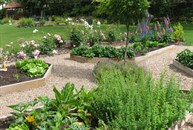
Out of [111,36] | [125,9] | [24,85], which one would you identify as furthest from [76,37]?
[24,85]

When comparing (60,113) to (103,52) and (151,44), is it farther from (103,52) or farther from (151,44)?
(151,44)

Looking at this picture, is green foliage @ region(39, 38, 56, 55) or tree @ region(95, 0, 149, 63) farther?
green foliage @ region(39, 38, 56, 55)

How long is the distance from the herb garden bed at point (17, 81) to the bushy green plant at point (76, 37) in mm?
4739

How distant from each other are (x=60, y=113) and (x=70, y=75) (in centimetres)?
453

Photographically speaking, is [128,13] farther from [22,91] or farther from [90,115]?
[90,115]

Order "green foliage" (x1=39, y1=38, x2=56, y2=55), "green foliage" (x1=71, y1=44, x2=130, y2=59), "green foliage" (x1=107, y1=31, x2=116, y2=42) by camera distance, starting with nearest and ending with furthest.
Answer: "green foliage" (x1=71, y1=44, x2=130, y2=59) < "green foliage" (x1=39, y1=38, x2=56, y2=55) < "green foliage" (x1=107, y1=31, x2=116, y2=42)

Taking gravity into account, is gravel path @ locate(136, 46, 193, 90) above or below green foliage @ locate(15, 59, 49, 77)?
below

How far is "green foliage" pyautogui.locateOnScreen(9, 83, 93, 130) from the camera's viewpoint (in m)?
3.82

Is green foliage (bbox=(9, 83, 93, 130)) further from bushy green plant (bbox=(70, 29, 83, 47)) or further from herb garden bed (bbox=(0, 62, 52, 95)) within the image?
bushy green plant (bbox=(70, 29, 83, 47))

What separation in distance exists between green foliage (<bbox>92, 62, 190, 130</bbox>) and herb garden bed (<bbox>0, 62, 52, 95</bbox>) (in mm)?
2980

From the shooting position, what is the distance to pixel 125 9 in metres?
8.21

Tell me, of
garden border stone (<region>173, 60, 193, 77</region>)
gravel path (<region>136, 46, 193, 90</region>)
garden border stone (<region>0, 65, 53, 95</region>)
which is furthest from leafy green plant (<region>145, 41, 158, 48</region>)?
garden border stone (<region>0, 65, 53, 95</region>)

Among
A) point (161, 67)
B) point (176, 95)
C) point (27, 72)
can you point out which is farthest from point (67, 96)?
point (161, 67)

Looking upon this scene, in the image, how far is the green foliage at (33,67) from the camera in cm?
784
